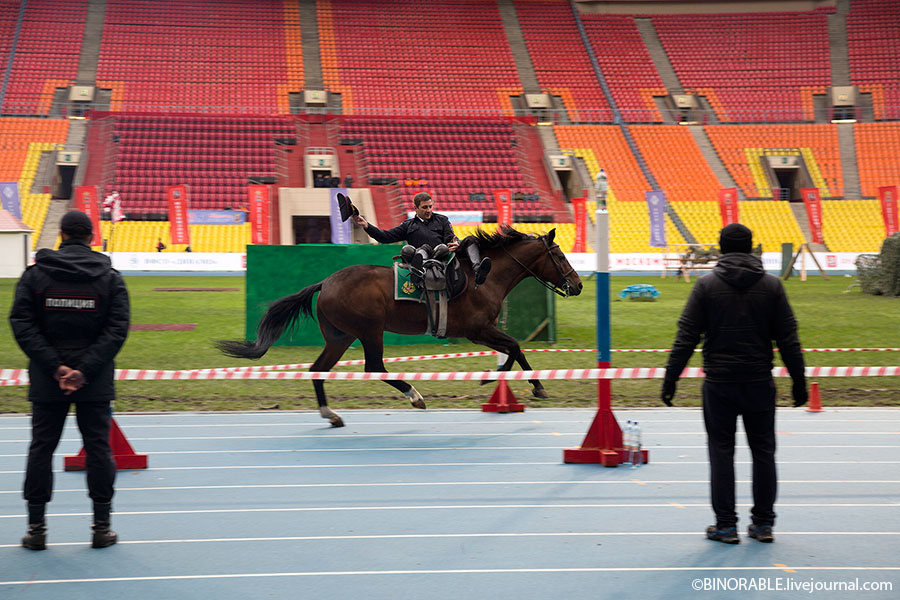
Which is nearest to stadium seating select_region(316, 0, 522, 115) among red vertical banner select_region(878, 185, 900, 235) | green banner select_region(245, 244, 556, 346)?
red vertical banner select_region(878, 185, 900, 235)

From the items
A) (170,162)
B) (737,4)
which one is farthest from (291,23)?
(737,4)

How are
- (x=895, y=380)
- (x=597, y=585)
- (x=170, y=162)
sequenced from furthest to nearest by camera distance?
(x=170, y=162), (x=895, y=380), (x=597, y=585)

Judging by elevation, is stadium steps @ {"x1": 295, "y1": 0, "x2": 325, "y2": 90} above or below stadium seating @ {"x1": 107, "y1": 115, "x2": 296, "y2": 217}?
above

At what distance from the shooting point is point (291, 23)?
52.7 metres

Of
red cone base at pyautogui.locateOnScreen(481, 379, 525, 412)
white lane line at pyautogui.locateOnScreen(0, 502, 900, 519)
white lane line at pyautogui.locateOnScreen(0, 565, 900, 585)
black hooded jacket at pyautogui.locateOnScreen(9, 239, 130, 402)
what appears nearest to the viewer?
white lane line at pyautogui.locateOnScreen(0, 565, 900, 585)

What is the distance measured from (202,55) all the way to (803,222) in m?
33.2

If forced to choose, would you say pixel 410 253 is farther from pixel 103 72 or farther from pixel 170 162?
pixel 103 72

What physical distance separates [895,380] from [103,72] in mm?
45345

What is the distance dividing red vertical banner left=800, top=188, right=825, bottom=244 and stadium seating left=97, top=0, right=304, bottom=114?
26.4m

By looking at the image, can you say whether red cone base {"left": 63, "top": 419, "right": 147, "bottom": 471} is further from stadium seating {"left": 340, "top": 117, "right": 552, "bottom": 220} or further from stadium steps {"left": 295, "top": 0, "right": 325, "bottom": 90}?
stadium steps {"left": 295, "top": 0, "right": 325, "bottom": 90}

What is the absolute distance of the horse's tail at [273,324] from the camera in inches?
357

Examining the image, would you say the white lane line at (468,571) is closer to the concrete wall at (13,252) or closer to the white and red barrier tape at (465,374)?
the white and red barrier tape at (465,374)

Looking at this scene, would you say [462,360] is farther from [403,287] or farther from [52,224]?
[52,224]

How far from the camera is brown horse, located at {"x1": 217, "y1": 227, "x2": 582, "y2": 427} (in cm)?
909
